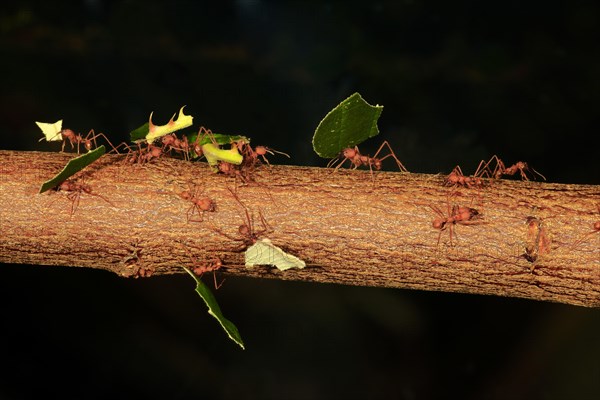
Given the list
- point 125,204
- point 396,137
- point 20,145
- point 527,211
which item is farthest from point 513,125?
point 20,145

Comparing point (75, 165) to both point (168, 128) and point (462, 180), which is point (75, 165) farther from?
point (462, 180)

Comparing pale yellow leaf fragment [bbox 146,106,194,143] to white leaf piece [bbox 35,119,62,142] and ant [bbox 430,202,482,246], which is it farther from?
ant [bbox 430,202,482,246]

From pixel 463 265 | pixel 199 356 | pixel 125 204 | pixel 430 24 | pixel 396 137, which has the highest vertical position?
pixel 430 24

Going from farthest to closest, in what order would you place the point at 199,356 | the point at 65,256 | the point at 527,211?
the point at 199,356, the point at 65,256, the point at 527,211

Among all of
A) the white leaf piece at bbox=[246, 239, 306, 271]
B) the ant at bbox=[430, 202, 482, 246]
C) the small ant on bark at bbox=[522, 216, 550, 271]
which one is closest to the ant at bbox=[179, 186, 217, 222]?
the white leaf piece at bbox=[246, 239, 306, 271]

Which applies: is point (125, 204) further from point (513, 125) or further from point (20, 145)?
point (513, 125)

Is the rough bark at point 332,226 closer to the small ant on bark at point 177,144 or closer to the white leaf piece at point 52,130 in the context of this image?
the small ant on bark at point 177,144
